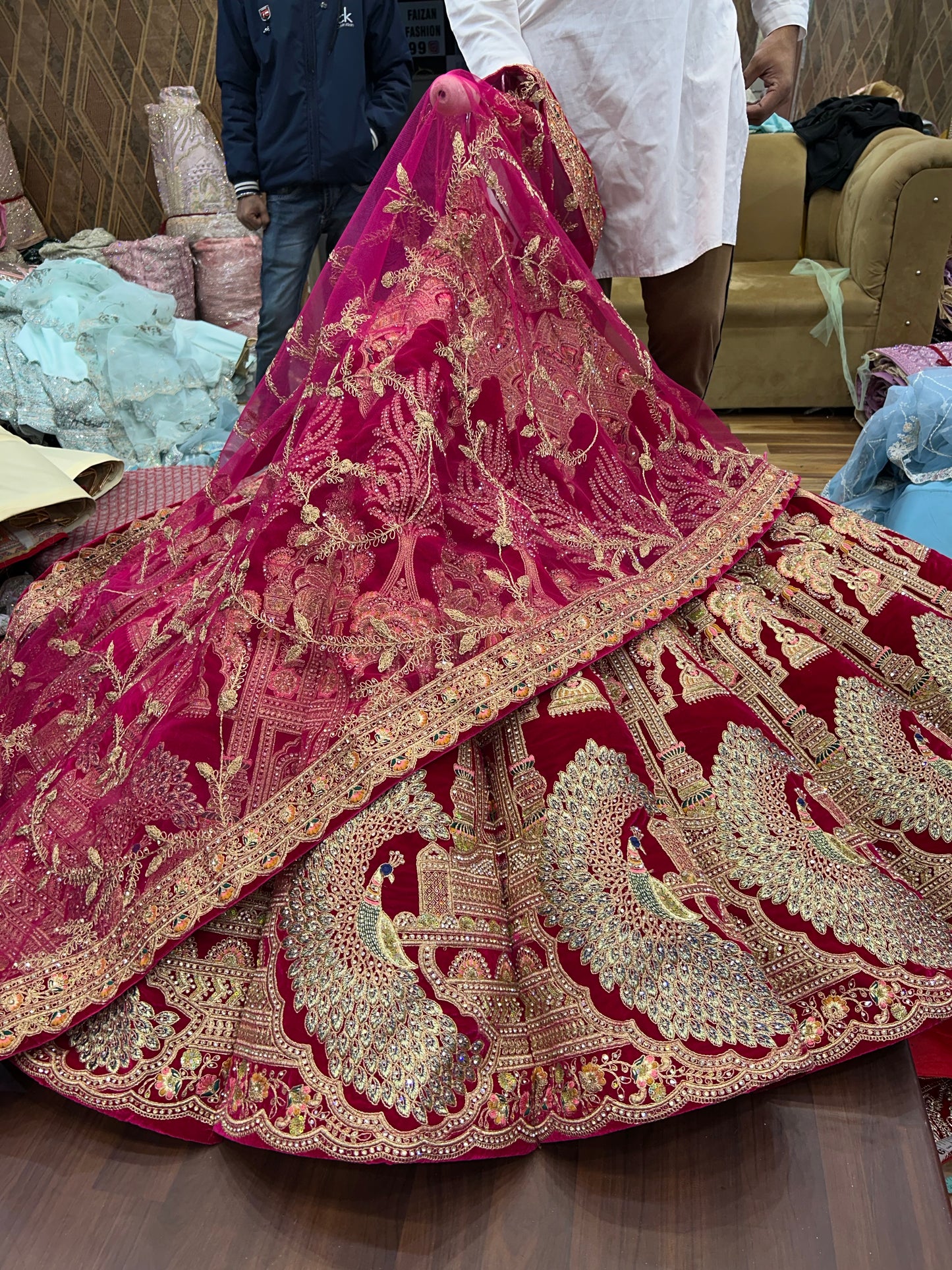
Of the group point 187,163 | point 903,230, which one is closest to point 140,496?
point 187,163

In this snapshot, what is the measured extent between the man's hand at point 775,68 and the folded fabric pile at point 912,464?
0.63 meters

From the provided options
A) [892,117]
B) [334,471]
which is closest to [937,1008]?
[334,471]

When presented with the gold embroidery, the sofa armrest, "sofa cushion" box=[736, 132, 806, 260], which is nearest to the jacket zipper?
"sofa cushion" box=[736, 132, 806, 260]

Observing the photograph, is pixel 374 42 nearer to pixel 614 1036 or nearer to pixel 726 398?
pixel 726 398

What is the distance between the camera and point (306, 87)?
8.56 feet

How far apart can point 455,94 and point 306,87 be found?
65.0 inches

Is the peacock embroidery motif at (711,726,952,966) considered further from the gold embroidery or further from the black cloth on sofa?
the black cloth on sofa

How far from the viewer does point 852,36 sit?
4418mm

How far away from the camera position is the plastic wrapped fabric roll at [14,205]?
3.91 metres

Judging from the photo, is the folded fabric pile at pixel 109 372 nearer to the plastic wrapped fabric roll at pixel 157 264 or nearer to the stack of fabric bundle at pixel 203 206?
the plastic wrapped fabric roll at pixel 157 264

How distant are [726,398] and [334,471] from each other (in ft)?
8.60

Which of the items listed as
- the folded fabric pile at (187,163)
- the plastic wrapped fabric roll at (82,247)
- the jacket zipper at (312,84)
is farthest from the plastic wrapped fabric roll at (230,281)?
the jacket zipper at (312,84)

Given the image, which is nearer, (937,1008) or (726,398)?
(937,1008)

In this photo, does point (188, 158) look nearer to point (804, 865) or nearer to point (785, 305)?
point (785, 305)
